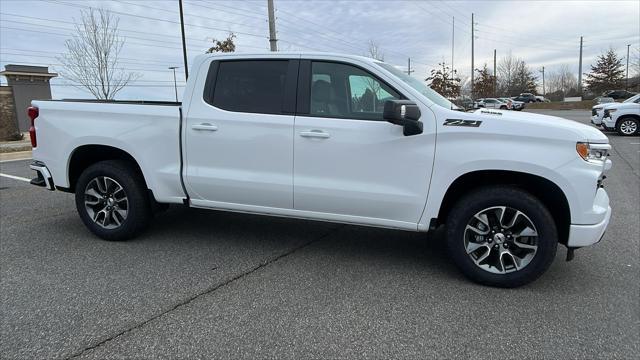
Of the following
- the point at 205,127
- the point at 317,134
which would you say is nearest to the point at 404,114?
the point at 317,134

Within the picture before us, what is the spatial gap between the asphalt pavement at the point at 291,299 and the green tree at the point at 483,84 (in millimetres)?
63199

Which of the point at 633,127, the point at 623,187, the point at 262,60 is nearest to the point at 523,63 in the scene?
the point at 633,127

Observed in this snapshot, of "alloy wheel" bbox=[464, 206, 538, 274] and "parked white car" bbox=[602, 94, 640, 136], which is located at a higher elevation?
"parked white car" bbox=[602, 94, 640, 136]

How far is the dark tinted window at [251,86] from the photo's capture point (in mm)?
4301

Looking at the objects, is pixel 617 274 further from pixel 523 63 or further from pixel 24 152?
pixel 523 63

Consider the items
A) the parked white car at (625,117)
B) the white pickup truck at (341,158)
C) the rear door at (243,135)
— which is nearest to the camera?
the white pickup truck at (341,158)

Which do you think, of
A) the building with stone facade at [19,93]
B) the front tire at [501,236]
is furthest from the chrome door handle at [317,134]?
the building with stone facade at [19,93]

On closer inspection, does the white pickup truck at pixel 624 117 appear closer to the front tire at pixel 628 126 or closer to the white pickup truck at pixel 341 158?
the front tire at pixel 628 126

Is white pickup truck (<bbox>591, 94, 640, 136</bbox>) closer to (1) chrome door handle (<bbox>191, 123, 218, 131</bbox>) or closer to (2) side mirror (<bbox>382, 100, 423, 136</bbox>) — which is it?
(2) side mirror (<bbox>382, 100, 423, 136</bbox>)

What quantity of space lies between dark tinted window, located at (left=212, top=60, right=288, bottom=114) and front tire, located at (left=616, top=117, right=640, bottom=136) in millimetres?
17866

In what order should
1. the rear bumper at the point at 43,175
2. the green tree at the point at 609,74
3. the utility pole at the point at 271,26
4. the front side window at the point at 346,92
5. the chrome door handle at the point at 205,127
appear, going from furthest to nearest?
the green tree at the point at 609,74
the utility pole at the point at 271,26
the rear bumper at the point at 43,175
the chrome door handle at the point at 205,127
the front side window at the point at 346,92

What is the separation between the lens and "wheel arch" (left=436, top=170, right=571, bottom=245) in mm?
3684

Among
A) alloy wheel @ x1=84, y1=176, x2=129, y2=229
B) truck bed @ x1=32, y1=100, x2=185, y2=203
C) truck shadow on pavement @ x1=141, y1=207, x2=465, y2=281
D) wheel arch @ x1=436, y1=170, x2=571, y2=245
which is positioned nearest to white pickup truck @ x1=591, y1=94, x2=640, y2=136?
truck shadow on pavement @ x1=141, y1=207, x2=465, y2=281

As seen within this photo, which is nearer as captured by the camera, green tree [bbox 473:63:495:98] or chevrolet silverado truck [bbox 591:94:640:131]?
chevrolet silverado truck [bbox 591:94:640:131]
